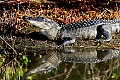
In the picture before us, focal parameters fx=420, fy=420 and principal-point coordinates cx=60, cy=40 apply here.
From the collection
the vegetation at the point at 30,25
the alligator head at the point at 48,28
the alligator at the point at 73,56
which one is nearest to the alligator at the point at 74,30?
the alligator head at the point at 48,28

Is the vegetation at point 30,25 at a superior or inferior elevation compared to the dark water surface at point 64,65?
superior

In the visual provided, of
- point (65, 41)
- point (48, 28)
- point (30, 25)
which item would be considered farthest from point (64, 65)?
point (30, 25)

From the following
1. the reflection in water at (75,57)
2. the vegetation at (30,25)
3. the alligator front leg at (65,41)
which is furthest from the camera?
the alligator front leg at (65,41)

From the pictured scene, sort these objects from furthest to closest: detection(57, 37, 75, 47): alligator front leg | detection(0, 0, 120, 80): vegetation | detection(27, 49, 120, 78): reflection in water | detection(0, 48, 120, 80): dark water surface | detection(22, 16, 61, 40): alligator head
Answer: detection(22, 16, 61, 40): alligator head → detection(57, 37, 75, 47): alligator front leg → detection(0, 0, 120, 80): vegetation → detection(27, 49, 120, 78): reflection in water → detection(0, 48, 120, 80): dark water surface

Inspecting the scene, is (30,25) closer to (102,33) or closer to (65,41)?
(65,41)

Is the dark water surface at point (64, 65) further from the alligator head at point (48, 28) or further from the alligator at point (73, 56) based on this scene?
the alligator head at point (48, 28)

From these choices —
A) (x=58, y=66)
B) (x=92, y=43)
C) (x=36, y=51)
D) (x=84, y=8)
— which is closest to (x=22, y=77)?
(x=58, y=66)

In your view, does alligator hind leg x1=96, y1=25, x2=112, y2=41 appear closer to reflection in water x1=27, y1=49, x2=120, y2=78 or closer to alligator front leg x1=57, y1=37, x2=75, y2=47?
alligator front leg x1=57, y1=37, x2=75, y2=47

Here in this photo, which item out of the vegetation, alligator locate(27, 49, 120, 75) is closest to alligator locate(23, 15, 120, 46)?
the vegetation
